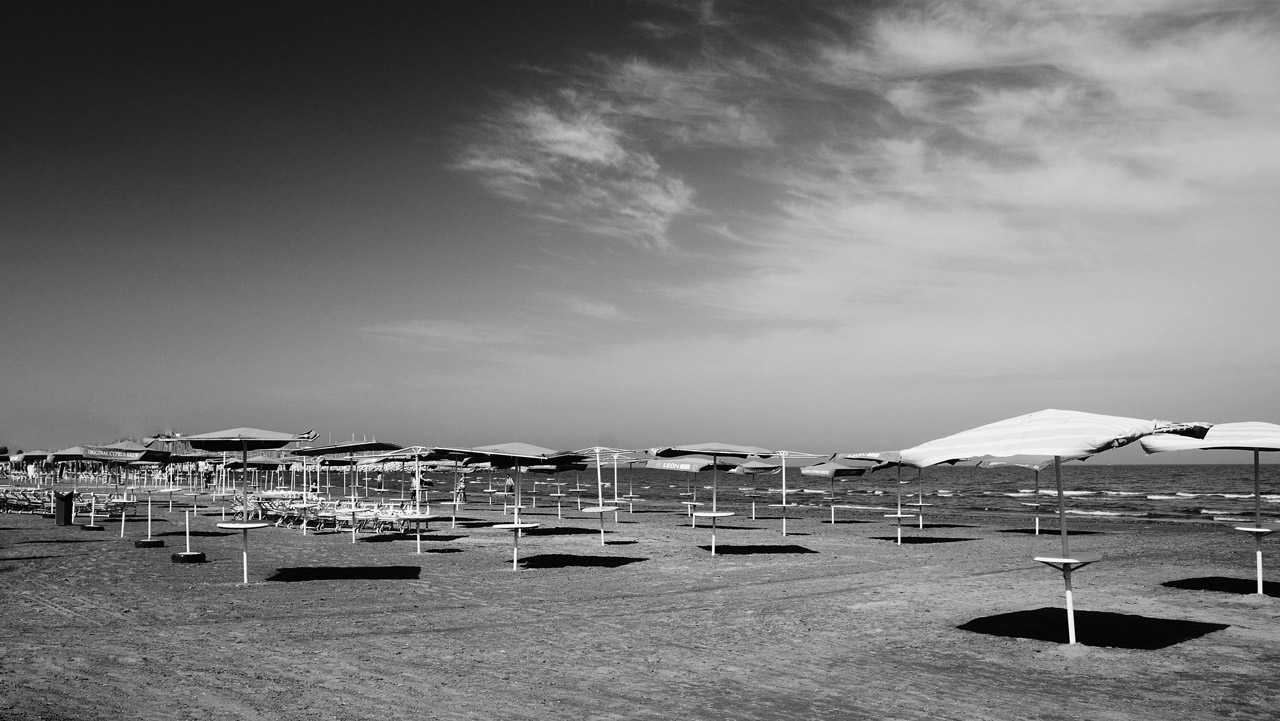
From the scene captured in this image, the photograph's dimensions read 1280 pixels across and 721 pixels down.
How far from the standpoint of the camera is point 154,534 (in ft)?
81.2

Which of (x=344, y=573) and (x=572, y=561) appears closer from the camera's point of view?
(x=344, y=573)

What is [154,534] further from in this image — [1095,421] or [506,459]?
[1095,421]

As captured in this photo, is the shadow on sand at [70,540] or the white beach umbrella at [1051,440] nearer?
the white beach umbrella at [1051,440]

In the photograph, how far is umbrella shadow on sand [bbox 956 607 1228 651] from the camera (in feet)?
33.5

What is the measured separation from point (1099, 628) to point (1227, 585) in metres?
6.05

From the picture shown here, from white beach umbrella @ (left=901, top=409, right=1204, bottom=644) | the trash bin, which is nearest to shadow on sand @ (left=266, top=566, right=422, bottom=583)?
white beach umbrella @ (left=901, top=409, right=1204, bottom=644)

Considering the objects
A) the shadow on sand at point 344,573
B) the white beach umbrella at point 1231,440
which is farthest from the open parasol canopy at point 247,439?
the white beach umbrella at point 1231,440

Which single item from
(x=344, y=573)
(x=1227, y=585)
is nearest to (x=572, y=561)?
(x=344, y=573)

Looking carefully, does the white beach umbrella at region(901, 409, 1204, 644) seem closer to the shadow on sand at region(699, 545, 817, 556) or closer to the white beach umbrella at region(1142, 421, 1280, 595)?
the white beach umbrella at region(1142, 421, 1280, 595)

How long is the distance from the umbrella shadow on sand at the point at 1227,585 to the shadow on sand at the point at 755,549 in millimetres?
7805

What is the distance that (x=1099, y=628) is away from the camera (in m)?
11.0

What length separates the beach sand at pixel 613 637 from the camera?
750 centimetres

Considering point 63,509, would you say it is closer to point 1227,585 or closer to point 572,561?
point 572,561

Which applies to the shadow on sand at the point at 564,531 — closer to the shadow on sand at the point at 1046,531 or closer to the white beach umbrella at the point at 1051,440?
the shadow on sand at the point at 1046,531
